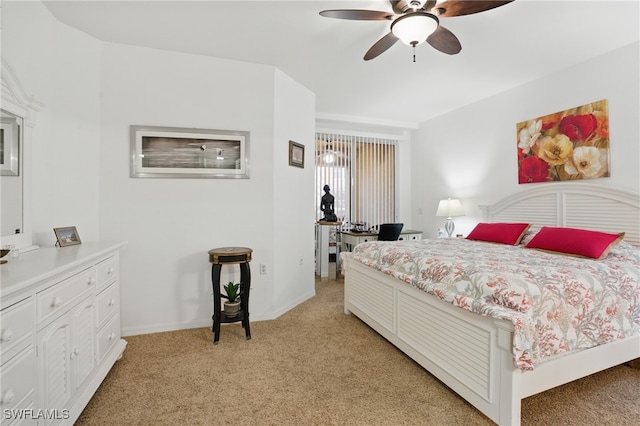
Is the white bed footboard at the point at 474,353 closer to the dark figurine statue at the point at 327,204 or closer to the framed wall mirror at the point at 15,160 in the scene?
the dark figurine statue at the point at 327,204

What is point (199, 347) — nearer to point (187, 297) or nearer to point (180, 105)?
point (187, 297)

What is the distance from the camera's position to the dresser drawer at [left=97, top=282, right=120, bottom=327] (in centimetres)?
184

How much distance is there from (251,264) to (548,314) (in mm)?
2384

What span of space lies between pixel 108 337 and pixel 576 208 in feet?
13.4

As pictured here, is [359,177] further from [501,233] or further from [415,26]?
[415,26]

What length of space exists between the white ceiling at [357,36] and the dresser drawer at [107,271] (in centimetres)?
180

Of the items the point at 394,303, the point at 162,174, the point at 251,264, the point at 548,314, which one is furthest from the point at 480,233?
the point at 162,174

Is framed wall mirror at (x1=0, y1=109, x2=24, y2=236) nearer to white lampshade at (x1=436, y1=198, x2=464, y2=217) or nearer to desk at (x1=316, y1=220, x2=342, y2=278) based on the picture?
desk at (x1=316, y1=220, x2=342, y2=278)

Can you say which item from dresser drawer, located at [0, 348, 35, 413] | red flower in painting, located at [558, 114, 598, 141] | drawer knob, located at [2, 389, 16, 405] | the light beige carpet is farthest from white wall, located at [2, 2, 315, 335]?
red flower in painting, located at [558, 114, 598, 141]

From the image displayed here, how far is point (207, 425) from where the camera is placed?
61.5 inches

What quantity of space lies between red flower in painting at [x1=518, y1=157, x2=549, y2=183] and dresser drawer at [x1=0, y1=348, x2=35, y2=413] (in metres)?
4.26

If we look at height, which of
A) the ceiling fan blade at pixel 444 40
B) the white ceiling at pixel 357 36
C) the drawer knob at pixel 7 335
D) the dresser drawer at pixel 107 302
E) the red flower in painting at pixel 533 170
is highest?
the white ceiling at pixel 357 36

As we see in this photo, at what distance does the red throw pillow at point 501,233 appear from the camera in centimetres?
303

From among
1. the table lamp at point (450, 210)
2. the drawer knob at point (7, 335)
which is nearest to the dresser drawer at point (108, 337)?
the drawer knob at point (7, 335)
